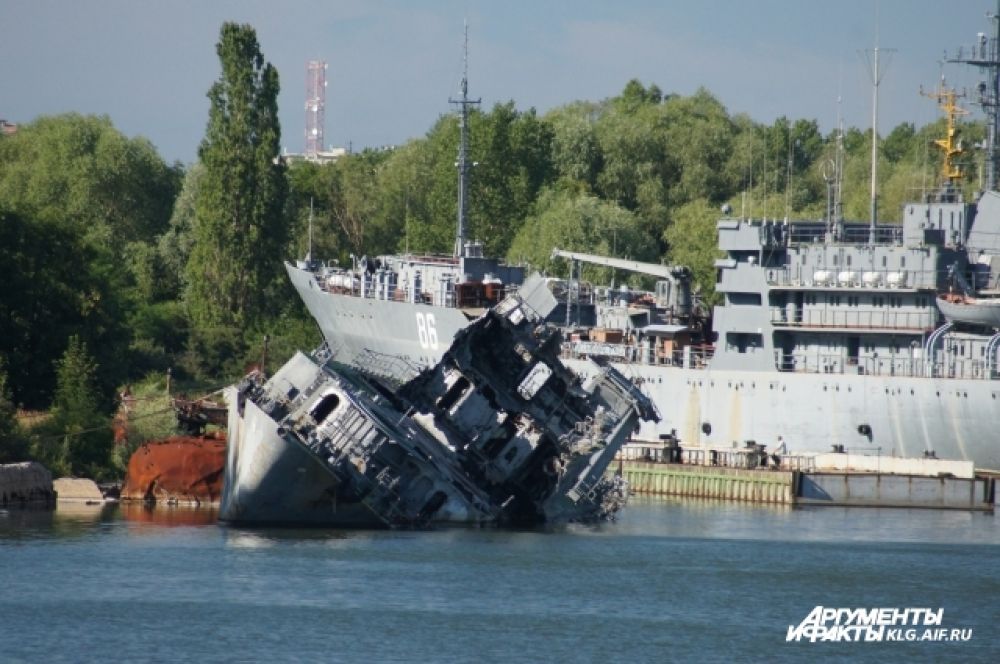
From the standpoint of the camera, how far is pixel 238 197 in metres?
102

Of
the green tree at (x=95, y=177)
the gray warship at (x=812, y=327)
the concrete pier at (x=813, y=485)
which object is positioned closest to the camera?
the concrete pier at (x=813, y=485)

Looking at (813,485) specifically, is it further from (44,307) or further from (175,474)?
(44,307)

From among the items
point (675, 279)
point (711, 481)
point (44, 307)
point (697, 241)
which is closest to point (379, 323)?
point (675, 279)

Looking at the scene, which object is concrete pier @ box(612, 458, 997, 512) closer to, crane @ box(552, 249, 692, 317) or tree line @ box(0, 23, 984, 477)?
crane @ box(552, 249, 692, 317)

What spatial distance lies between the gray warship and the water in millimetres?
13989

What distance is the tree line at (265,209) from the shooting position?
250 ft

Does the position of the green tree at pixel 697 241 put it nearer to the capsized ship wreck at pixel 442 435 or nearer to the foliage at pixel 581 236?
the foliage at pixel 581 236

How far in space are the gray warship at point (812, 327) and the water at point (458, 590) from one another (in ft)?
45.9

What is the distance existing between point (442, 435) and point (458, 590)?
10036mm

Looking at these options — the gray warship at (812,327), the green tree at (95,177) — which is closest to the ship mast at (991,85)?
the gray warship at (812,327)

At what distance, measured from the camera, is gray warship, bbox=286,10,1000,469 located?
77938mm

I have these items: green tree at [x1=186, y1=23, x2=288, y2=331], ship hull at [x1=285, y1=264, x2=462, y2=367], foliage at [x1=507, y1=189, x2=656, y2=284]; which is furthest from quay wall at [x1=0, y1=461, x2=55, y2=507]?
foliage at [x1=507, y1=189, x2=656, y2=284]

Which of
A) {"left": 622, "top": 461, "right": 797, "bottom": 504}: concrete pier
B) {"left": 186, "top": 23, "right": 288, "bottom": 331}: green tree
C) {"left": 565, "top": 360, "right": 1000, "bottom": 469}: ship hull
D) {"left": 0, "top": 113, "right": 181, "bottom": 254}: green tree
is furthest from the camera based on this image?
{"left": 0, "top": 113, "right": 181, "bottom": 254}: green tree

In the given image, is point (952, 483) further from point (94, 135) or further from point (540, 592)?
point (94, 135)
